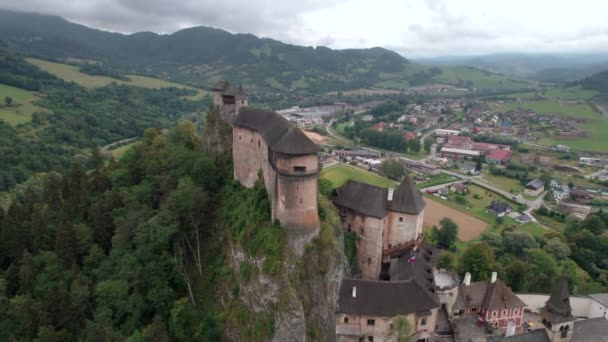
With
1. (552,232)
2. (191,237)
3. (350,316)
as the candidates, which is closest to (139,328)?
(191,237)

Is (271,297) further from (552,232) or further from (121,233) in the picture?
(552,232)

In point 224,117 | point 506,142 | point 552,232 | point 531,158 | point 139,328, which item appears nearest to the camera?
point 139,328

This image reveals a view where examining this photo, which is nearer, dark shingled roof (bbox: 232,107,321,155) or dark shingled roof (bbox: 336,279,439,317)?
dark shingled roof (bbox: 336,279,439,317)

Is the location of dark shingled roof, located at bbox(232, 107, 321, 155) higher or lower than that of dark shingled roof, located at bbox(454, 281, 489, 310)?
higher

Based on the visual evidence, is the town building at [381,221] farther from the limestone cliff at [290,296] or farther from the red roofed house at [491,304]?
the red roofed house at [491,304]

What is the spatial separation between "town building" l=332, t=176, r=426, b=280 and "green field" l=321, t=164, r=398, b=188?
66852mm

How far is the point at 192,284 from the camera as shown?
1987 inches

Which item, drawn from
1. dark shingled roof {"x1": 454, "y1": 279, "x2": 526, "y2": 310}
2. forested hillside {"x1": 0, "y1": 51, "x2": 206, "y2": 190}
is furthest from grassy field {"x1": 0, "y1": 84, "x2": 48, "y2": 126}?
dark shingled roof {"x1": 454, "y1": 279, "x2": 526, "y2": 310}

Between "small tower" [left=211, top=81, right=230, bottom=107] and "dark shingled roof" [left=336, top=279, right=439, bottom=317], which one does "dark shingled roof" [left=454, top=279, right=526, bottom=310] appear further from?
"small tower" [left=211, top=81, right=230, bottom=107]

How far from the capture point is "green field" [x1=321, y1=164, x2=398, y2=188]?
122 m

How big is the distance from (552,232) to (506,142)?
Result: 112 metres

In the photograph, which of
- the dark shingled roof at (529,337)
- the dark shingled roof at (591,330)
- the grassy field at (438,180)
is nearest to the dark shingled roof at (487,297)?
the dark shingled roof at (529,337)

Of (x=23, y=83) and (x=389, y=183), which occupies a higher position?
(x=23, y=83)

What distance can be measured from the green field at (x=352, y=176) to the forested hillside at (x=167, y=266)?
6718cm
